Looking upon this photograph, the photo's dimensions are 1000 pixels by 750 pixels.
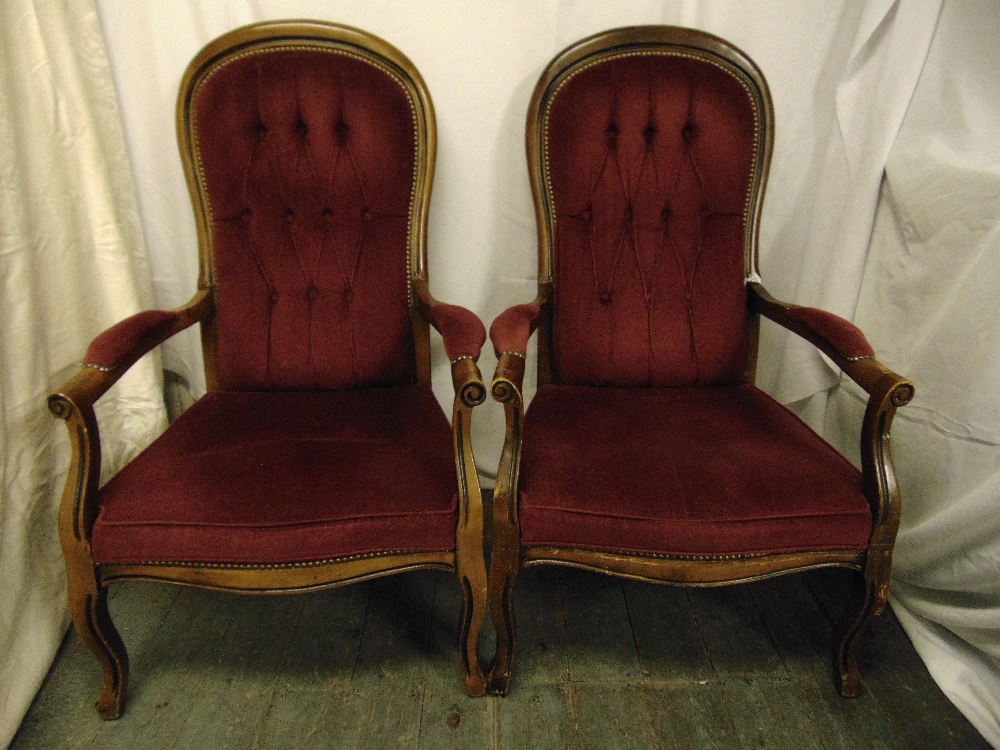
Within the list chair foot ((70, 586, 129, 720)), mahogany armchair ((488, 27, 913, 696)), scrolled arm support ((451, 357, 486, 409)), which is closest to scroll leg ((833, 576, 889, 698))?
mahogany armchair ((488, 27, 913, 696))

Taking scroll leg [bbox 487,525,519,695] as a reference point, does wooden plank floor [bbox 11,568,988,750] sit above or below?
below

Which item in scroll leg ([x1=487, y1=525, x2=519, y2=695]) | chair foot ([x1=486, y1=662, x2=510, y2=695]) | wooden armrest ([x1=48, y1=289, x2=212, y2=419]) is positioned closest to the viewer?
wooden armrest ([x1=48, y1=289, x2=212, y2=419])

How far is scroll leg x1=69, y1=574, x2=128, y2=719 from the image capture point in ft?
3.45

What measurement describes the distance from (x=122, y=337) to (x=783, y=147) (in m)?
1.47

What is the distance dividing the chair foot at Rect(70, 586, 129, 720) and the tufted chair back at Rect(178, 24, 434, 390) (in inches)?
19.5

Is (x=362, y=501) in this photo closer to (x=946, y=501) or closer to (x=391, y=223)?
(x=391, y=223)

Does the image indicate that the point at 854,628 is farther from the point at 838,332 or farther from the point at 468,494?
the point at 468,494

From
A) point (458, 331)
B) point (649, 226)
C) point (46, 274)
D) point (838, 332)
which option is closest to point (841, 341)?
point (838, 332)

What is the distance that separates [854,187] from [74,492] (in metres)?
1.65

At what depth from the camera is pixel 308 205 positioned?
140 cm

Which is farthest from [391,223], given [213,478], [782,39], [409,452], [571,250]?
[782,39]

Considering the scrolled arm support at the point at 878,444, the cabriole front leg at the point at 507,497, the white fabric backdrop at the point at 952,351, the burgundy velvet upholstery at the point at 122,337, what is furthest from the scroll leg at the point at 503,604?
the white fabric backdrop at the point at 952,351

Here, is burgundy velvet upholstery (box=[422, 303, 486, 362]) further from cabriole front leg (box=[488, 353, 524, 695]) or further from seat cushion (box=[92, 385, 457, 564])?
seat cushion (box=[92, 385, 457, 564])

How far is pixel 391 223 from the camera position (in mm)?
1414
